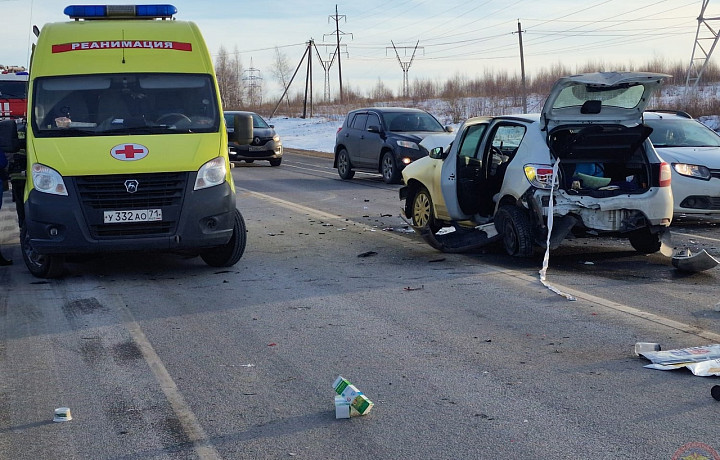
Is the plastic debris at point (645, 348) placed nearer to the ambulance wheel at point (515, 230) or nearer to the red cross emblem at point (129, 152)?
the ambulance wheel at point (515, 230)

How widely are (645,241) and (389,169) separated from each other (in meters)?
10.9

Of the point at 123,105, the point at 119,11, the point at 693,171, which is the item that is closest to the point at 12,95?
the point at 119,11

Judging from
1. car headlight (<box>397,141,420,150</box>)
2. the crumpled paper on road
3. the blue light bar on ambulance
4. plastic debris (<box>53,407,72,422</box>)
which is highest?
the blue light bar on ambulance

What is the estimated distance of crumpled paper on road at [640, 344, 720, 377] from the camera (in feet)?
18.3

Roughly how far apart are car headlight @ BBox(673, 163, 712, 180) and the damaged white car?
8.13 ft

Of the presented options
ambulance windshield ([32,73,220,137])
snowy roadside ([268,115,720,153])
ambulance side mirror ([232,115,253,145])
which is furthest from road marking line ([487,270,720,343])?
snowy roadside ([268,115,720,153])

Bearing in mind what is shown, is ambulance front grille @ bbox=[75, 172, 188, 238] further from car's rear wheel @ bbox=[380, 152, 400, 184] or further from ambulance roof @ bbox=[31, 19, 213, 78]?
car's rear wheel @ bbox=[380, 152, 400, 184]

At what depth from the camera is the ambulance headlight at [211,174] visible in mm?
8969

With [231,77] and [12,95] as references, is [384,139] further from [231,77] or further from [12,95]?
[231,77]

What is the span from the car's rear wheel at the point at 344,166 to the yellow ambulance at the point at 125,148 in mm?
12297

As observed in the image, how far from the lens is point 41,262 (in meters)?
9.18

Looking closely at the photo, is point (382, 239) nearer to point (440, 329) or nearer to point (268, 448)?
point (440, 329)

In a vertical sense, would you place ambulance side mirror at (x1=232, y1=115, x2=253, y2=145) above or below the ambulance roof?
below

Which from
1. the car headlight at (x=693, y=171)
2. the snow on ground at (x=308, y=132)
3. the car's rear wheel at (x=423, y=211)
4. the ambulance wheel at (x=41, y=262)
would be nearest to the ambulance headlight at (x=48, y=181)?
the ambulance wheel at (x=41, y=262)
